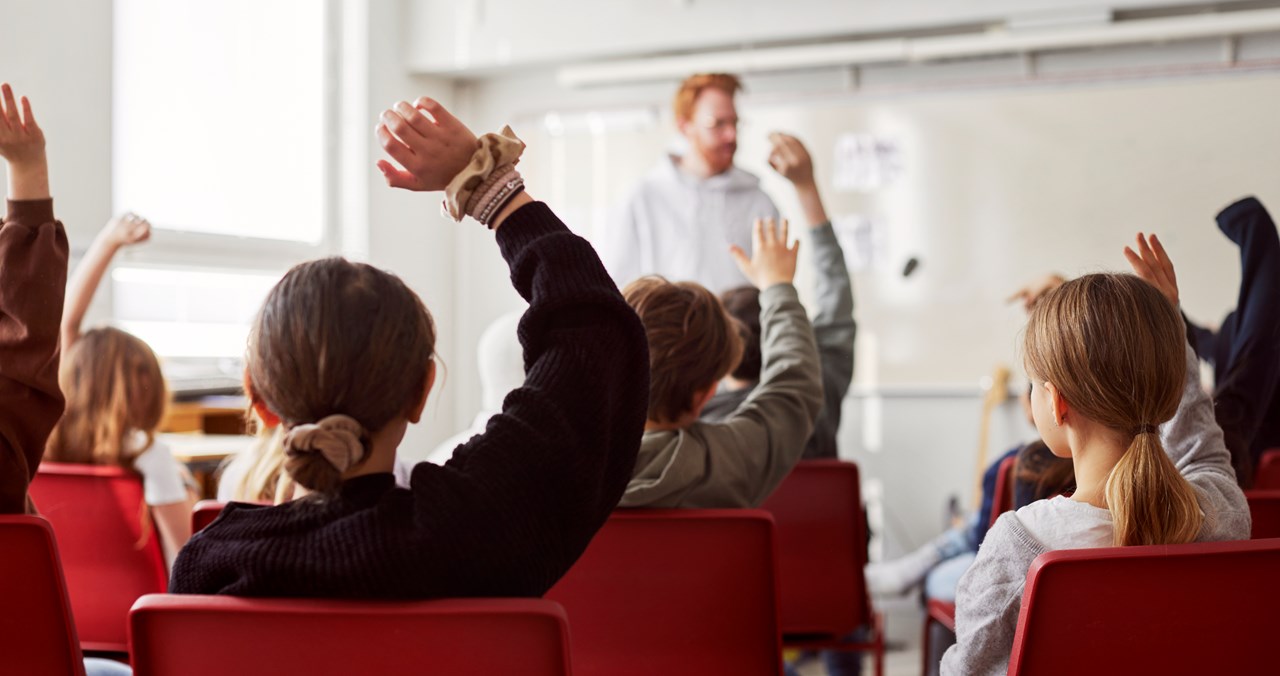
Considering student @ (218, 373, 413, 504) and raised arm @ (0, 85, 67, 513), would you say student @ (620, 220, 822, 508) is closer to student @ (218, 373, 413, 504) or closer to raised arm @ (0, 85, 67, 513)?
student @ (218, 373, 413, 504)

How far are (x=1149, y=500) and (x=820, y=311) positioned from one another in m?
1.28

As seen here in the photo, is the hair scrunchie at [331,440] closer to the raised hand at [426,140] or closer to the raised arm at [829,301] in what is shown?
the raised hand at [426,140]

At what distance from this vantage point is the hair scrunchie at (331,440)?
1.01 m

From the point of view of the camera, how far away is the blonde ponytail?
4.24ft

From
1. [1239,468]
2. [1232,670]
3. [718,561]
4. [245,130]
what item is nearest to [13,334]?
[718,561]

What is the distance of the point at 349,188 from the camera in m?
5.65

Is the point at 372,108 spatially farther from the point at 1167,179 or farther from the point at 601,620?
the point at 601,620

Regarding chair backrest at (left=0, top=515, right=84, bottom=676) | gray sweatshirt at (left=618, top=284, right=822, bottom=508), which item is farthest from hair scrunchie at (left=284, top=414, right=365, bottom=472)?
gray sweatshirt at (left=618, top=284, right=822, bottom=508)

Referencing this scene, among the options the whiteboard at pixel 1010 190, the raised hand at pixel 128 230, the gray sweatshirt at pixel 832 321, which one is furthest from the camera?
the whiteboard at pixel 1010 190

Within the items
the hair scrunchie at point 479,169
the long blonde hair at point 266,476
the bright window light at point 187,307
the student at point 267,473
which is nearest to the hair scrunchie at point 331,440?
the hair scrunchie at point 479,169

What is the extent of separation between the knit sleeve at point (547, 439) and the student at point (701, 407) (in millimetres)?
554

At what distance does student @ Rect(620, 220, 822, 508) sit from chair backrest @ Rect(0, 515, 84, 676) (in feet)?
Answer: 2.37

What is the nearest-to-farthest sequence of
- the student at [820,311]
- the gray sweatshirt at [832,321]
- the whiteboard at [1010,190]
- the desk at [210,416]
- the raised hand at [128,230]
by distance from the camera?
the raised hand at [128,230] → the student at [820,311] → the gray sweatshirt at [832,321] → the desk at [210,416] → the whiteboard at [1010,190]

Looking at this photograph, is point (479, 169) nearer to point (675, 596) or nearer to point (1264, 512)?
point (675, 596)
